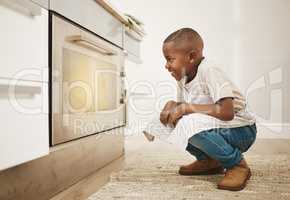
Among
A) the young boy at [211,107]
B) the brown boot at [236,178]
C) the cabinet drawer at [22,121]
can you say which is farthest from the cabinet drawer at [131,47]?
the cabinet drawer at [22,121]

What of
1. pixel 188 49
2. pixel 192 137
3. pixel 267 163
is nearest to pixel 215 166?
pixel 192 137

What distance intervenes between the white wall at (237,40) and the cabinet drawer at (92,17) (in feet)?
4.15

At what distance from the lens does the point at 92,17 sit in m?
1.38

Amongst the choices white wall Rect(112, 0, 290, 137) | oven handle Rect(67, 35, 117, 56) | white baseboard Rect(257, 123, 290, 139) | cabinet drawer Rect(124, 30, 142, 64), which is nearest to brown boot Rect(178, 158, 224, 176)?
oven handle Rect(67, 35, 117, 56)

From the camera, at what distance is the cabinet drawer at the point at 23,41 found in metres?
0.73

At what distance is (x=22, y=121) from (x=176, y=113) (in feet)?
1.86

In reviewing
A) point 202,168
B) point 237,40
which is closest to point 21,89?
point 202,168

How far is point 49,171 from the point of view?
1075 mm

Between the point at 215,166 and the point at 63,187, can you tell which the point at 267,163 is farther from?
the point at 63,187

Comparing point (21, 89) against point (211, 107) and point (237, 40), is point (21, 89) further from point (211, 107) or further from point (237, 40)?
point (237, 40)

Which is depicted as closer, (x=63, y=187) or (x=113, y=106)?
(x=63, y=187)

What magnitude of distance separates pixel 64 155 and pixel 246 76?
2.26 metres

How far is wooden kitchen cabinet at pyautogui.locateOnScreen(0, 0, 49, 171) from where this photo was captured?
73cm

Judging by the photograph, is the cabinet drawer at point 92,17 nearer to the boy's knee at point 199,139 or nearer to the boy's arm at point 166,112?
the boy's arm at point 166,112
